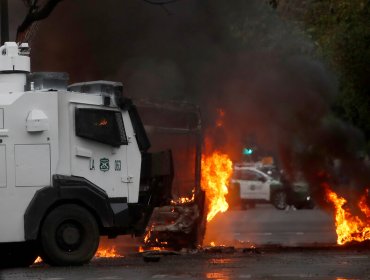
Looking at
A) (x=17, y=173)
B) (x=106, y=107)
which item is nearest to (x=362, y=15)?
(x=106, y=107)

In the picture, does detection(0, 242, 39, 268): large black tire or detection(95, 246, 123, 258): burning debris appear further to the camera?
detection(95, 246, 123, 258): burning debris

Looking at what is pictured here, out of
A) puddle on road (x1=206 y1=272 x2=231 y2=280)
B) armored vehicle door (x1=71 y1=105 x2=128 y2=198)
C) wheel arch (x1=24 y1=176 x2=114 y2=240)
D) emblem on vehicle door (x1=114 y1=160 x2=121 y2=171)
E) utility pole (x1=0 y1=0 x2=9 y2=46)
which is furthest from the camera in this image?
utility pole (x1=0 y1=0 x2=9 y2=46)

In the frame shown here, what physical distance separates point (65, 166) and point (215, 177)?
4596mm

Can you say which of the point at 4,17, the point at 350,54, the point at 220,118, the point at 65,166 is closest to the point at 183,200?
the point at 220,118

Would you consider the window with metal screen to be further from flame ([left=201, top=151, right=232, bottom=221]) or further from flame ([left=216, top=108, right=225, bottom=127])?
flame ([left=216, top=108, right=225, bottom=127])

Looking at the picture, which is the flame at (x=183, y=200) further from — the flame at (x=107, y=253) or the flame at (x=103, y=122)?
the flame at (x=103, y=122)

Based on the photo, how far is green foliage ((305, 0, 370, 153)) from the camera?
2344 centimetres

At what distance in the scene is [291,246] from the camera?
19.2 m

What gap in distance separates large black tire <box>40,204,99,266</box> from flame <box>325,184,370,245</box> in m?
5.61

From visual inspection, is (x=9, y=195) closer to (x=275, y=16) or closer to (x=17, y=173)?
(x=17, y=173)

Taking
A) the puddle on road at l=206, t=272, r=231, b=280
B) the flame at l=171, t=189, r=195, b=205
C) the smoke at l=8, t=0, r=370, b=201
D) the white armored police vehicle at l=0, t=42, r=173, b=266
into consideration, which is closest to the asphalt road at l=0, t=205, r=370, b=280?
the puddle on road at l=206, t=272, r=231, b=280

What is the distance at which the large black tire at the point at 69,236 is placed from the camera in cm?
1466

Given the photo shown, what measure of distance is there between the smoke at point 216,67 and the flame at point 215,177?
347mm

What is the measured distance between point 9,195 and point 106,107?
191 centimetres
